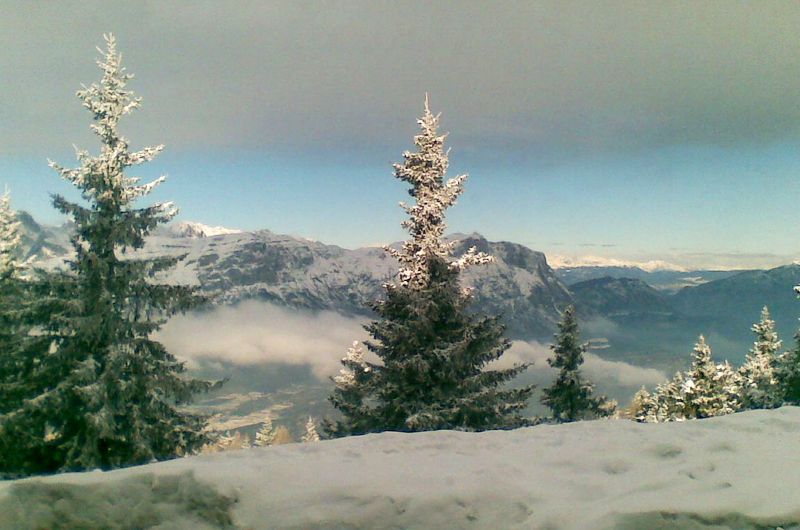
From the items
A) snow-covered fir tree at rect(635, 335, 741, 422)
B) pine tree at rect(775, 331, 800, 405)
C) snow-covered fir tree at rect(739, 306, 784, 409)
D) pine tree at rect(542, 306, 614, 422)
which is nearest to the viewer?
pine tree at rect(775, 331, 800, 405)

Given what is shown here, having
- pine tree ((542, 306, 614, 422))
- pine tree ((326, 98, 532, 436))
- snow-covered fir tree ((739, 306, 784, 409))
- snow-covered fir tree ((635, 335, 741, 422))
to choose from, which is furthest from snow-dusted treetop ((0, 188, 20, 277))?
snow-covered fir tree ((635, 335, 741, 422))

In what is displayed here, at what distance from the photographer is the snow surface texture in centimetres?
358

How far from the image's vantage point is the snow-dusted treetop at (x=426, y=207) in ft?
47.9

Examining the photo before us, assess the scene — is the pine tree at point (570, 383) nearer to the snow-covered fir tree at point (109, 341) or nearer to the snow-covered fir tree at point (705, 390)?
the snow-covered fir tree at point (705, 390)

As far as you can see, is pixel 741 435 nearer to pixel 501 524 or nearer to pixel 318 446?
pixel 501 524

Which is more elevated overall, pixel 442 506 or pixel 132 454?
pixel 442 506

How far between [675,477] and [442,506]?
2535 millimetres

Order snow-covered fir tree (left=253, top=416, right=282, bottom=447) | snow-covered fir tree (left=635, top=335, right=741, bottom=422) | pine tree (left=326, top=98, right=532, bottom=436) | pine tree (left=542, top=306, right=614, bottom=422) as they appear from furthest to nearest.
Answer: snow-covered fir tree (left=253, top=416, right=282, bottom=447) < pine tree (left=542, top=306, right=614, bottom=422) < snow-covered fir tree (left=635, top=335, right=741, bottom=422) < pine tree (left=326, top=98, right=532, bottom=436)

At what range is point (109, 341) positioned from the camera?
1162cm

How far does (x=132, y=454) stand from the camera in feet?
36.9

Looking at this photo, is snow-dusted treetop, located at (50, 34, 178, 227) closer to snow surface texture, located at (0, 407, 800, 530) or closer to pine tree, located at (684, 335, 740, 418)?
snow surface texture, located at (0, 407, 800, 530)

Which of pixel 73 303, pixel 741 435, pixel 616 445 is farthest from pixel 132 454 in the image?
pixel 741 435

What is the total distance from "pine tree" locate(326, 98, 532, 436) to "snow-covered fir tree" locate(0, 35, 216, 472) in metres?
5.35

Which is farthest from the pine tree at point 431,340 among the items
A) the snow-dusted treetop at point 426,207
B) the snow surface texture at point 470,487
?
the snow surface texture at point 470,487
